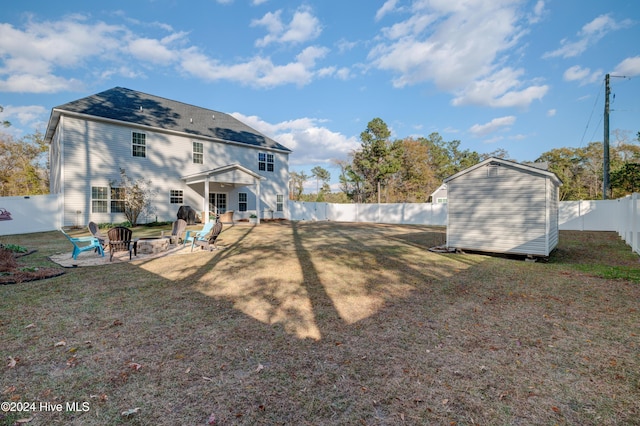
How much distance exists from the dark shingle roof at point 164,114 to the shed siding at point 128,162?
Result: 0.55 metres

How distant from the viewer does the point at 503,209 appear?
9344 mm

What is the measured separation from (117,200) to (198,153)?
598 cm

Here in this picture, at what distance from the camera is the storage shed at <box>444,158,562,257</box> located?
8758 millimetres

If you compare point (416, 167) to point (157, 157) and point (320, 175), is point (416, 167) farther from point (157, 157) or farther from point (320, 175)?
point (157, 157)

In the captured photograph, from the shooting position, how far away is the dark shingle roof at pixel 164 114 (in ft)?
53.4

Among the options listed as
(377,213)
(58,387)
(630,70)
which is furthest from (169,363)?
(630,70)

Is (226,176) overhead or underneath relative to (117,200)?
overhead

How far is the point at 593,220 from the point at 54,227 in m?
29.7

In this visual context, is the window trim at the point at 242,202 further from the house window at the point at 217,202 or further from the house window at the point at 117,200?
the house window at the point at 117,200

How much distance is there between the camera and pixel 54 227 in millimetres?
14453

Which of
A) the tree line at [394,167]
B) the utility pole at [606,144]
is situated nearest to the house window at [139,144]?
the tree line at [394,167]

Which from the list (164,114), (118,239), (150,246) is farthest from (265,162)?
(118,239)

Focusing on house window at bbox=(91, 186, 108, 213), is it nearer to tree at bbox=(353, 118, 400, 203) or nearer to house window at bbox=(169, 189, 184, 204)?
house window at bbox=(169, 189, 184, 204)

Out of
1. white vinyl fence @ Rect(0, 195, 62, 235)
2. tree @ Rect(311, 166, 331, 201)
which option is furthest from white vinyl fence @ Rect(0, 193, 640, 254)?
tree @ Rect(311, 166, 331, 201)
